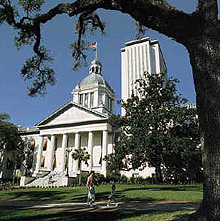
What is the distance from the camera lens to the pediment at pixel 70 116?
42.5 metres

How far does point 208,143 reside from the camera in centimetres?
464

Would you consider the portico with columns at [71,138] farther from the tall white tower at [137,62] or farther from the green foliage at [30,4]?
the green foliage at [30,4]

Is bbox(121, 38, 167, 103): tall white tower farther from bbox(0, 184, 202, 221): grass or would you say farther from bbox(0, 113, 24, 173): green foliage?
bbox(0, 184, 202, 221): grass

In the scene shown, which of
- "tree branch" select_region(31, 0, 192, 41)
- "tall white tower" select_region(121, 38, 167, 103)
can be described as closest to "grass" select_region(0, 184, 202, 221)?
"tree branch" select_region(31, 0, 192, 41)

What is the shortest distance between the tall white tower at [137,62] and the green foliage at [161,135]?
18926 mm

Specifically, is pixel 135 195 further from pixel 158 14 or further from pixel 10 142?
pixel 10 142

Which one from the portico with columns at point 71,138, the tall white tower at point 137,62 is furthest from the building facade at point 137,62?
the portico with columns at point 71,138

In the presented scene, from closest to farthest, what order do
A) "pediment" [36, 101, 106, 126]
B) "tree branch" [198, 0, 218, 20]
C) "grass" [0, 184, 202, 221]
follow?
"tree branch" [198, 0, 218, 20] < "grass" [0, 184, 202, 221] < "pediment" [36, 101, 106, 126]

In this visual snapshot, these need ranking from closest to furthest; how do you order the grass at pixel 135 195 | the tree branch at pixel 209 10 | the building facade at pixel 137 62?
the tree branch at pixel 209 10
the grass at pixel 135 195
the building facade at pixel 137 62

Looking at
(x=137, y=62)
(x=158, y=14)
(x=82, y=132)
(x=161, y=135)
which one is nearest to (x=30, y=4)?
(x=158, y=14)

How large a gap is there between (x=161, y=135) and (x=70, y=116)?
24.9 m

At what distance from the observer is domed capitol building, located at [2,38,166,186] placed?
40281 mm

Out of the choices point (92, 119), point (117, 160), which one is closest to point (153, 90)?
point (117, 160)

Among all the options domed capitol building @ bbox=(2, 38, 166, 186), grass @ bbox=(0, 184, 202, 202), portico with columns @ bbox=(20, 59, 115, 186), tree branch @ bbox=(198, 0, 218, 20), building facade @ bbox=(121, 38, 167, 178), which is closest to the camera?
tree branch @ bbox=(198, 0, 218, 20)
